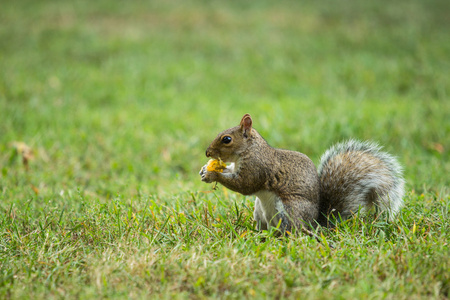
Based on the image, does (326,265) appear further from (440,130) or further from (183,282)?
(440,130)

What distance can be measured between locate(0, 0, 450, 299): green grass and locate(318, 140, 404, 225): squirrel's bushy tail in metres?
0.10

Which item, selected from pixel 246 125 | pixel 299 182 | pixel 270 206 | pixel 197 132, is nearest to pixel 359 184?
pixel 299 182

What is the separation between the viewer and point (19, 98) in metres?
5.98

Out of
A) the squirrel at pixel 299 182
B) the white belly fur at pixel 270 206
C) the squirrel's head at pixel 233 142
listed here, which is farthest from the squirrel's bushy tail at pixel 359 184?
the squirrel's head at pixel 233 142

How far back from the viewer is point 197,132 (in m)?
4.86

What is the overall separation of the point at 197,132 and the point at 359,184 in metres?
2.62

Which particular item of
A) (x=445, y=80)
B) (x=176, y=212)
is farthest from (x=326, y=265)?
(x=445, y=80)

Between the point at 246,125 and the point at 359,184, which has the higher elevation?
the point at 246,125

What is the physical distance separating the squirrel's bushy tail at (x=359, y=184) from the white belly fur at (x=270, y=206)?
0.88ft

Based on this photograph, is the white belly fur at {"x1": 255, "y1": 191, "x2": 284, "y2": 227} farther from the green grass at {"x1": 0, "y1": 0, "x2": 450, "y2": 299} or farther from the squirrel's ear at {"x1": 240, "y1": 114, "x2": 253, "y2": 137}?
the squirrel's ear at {"x1": 240, "y1": 114, "x2": 253, "y2": 137}

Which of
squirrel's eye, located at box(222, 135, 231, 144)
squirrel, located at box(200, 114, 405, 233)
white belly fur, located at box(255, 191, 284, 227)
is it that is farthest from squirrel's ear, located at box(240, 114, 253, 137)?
white belly fur, located at box(255, 191, 284, 227)

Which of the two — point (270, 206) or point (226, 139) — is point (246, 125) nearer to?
point (226, 139)

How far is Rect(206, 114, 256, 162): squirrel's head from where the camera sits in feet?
8.37

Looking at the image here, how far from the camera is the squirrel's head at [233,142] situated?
2551 millimetres
